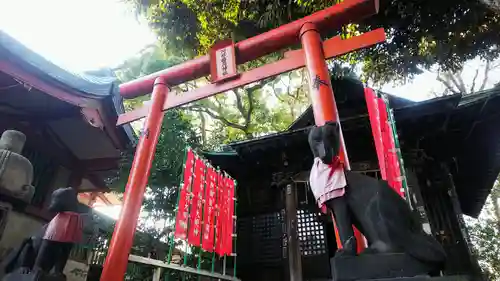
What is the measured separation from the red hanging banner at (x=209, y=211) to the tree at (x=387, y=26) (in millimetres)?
4122

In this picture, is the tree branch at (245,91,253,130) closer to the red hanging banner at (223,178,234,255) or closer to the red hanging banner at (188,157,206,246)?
the red hanging banner at (223,178,234,255)

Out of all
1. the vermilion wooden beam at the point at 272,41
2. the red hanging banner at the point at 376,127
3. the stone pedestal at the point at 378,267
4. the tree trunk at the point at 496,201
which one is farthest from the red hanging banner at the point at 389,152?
the tree trunk at the point at 496,201

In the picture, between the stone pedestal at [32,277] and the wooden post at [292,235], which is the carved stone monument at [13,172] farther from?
the wooden post at [292,235]

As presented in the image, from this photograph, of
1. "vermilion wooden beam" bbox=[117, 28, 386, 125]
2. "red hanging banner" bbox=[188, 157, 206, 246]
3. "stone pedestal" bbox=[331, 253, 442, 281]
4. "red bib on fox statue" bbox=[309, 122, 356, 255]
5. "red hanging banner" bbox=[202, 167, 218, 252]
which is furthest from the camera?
"red hanging banner" bbox=[202, 167, 218, 252]

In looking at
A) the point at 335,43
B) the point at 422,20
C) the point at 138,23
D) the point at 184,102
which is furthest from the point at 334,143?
the point at 138,23

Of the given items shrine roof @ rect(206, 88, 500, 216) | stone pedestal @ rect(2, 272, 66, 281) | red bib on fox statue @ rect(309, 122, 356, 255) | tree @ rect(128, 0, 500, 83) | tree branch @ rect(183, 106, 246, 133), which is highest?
tree branch @ rect(183, 106, 246, 133)

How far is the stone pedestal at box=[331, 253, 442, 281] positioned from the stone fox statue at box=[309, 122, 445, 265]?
0.15 feet

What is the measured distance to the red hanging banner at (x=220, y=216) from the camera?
6949 mm

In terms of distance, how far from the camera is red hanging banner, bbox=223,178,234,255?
284 inches

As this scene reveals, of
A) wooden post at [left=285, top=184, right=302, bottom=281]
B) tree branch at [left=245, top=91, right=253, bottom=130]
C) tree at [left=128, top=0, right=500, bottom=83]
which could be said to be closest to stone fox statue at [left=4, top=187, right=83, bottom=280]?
wooden post at [left=285, top=184, right=302, bottom=281]

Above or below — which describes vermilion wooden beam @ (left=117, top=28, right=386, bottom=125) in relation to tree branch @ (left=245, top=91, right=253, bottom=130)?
below

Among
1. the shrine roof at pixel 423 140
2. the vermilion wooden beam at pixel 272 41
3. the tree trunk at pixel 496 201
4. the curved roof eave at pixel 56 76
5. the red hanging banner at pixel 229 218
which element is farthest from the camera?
the tree trunk at pixel 496 201

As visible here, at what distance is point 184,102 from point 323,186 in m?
4.16

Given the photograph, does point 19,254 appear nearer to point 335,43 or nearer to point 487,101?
point 335,43
